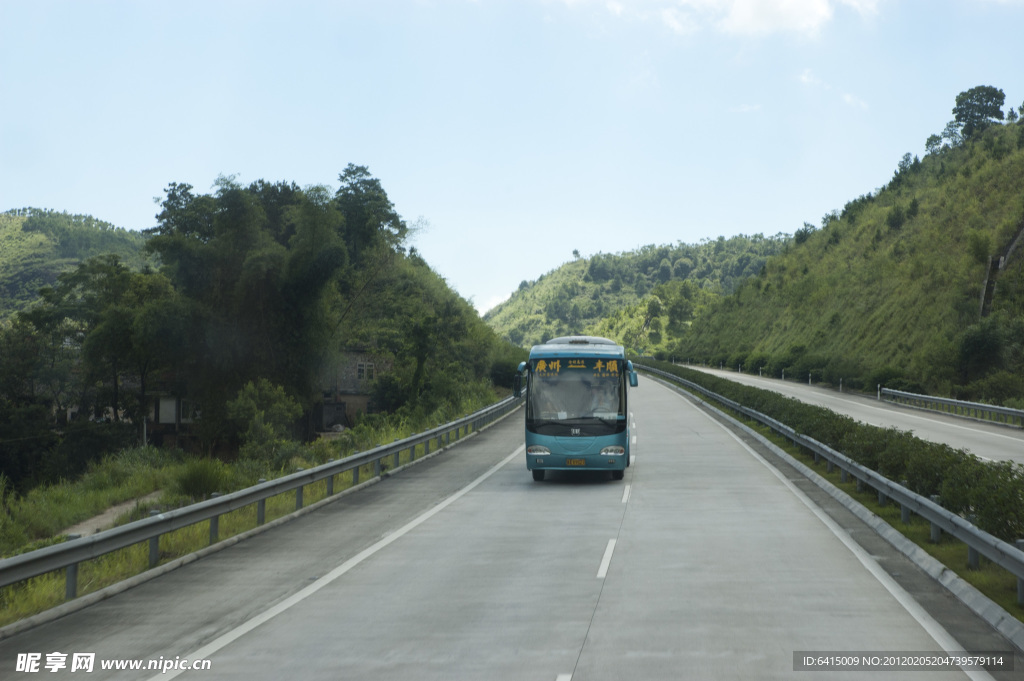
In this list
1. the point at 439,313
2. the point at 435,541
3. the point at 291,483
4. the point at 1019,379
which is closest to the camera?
the point at 435,541

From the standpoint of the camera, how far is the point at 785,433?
981 inches

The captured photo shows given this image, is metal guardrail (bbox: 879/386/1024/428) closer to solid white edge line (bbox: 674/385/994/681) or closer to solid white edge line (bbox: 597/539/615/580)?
solid white edge line (bbox: 674/385/994/681)

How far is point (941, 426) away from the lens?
33.6 m

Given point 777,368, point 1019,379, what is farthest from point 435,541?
point 777,368

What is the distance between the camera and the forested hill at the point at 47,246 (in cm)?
14662

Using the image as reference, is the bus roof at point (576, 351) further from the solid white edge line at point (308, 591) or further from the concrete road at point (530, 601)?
the concrete road at point (530, 601)

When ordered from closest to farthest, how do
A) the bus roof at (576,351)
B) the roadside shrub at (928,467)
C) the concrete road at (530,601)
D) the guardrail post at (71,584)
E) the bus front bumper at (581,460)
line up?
1. the concrete road at (530,601)
2. the guardrail post at (71,584)
3. the roadside shrub at (928,467)
4. the bus front bumper at (581,460)
5. the bus roof at (576,351)

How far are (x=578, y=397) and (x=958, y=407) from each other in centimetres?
2854

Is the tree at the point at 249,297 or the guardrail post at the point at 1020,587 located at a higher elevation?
the tree at the point at 249,297

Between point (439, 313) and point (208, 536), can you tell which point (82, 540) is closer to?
point (208, 536)

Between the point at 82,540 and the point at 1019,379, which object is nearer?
the point at 82,540

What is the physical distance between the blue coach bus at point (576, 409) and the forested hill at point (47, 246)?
421 ft

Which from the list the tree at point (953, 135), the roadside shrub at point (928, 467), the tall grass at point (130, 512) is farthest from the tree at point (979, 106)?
the roadside shrub at point (928, 467)

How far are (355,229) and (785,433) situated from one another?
71.7 metres
